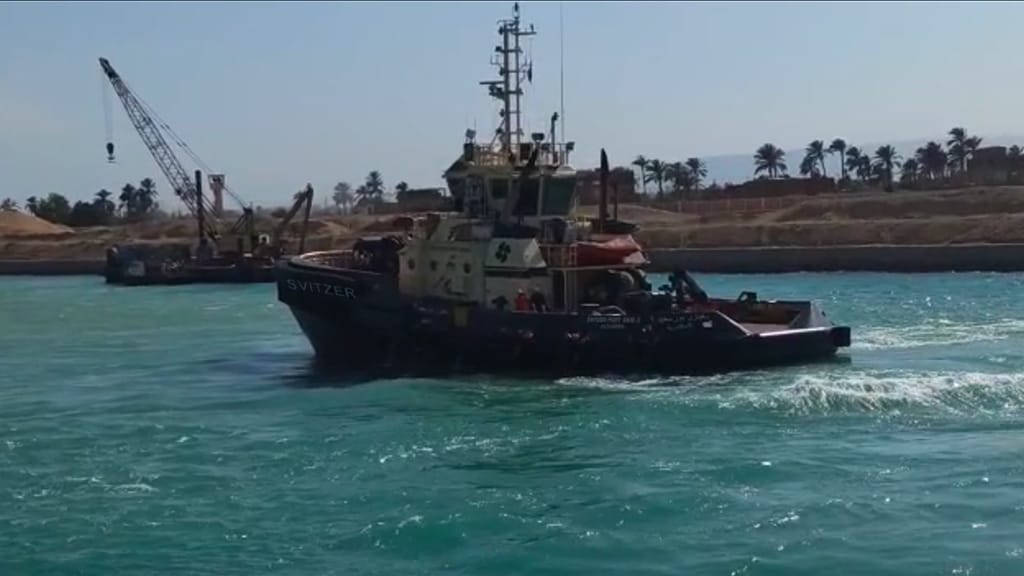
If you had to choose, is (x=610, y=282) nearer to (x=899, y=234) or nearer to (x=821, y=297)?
(x=821, y=297)

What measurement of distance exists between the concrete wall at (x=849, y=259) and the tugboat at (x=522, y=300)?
2912 cm

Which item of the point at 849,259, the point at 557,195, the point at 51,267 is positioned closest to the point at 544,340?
the point at 557,195

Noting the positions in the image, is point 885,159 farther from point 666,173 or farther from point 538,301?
point 538,301

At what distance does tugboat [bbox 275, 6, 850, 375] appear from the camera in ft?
79.9

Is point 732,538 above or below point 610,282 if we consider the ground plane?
below

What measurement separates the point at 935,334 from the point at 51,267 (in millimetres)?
62594

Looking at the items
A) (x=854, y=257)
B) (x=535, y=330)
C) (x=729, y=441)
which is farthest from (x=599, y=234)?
(x=854, y=257)

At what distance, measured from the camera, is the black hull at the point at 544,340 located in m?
Answer: 24.3

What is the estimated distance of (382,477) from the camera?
56.4 feet

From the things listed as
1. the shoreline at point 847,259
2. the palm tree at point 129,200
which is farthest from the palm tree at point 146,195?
the shoreline at point 847,259

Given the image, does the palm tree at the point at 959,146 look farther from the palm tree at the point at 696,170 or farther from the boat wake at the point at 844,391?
the boat wake at the point at 844,391

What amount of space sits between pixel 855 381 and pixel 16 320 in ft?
97.1

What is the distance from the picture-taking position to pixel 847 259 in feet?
196

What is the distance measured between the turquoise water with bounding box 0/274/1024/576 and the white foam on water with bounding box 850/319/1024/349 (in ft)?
0.89
